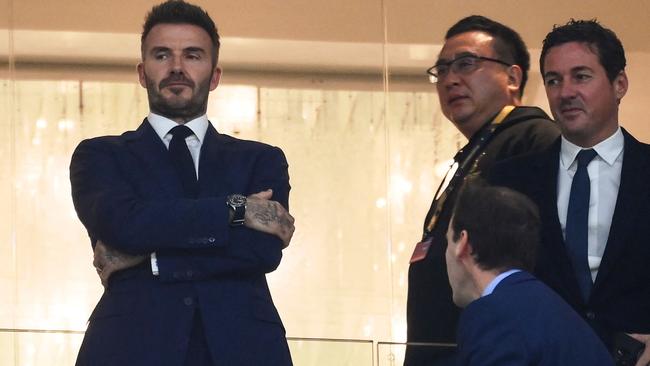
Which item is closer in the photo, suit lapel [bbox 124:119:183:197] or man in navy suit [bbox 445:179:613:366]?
man in navy suit [bbox 445:179:613:366]

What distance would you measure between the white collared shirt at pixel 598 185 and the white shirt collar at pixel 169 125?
94cm

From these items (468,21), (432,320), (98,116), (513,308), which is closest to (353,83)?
(98,116)

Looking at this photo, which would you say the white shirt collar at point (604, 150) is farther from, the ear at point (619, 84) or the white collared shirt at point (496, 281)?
the white collared shirt at point (496, 281)

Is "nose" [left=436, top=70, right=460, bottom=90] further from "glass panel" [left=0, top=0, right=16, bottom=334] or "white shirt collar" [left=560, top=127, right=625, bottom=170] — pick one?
"glass panel" [left=0, top=0, right=16, bottom=334]

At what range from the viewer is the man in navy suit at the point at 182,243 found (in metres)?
4.00

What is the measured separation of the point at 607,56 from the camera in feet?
14.7

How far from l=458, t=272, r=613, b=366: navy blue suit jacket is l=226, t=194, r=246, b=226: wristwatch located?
751 mm

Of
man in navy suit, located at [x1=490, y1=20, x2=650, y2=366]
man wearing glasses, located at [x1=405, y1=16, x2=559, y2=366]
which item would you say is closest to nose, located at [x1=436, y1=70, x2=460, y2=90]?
man wearing glasses, located at [x1=405, y1=16, x2=559, y2=366]

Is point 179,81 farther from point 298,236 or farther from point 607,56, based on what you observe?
point 298,236

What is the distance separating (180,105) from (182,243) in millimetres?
484

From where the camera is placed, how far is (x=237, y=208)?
4.10m

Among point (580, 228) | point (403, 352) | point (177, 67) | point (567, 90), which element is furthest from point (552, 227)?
point (177, 67)

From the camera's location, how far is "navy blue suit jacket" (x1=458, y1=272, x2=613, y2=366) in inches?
135

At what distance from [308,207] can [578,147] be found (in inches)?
98.4
